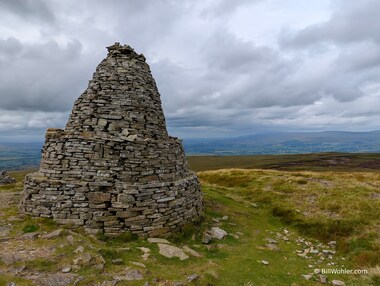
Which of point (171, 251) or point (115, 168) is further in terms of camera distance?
point (115, 168)

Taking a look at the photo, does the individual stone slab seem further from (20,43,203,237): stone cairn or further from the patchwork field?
(20,43,203,237): stone cairn

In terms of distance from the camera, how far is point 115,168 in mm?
13727

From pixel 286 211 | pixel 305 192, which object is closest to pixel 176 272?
pixel 286 211

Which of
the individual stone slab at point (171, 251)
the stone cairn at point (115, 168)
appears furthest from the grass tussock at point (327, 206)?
the individual stone slab at point (171, 251)

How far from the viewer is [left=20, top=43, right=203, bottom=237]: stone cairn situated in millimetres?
13141

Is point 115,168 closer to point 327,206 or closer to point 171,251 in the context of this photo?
point 171,251

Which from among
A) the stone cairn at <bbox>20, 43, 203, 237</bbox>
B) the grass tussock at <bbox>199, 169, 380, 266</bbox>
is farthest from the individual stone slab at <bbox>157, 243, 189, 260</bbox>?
the grass tussock at <bbox>199, 169, 380, 266</bbox>

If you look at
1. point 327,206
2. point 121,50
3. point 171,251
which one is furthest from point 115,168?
point 327,206

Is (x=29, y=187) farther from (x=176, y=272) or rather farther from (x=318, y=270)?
(x=318, y=270)

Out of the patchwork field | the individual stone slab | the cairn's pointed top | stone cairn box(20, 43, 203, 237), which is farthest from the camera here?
the cairn's pointed top

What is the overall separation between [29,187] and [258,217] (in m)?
14.9

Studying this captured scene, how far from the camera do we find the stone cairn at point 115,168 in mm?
13141

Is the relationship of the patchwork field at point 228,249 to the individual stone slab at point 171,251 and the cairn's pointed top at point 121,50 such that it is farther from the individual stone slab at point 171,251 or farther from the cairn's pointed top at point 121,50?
the cairn's pointed top at point 121,50

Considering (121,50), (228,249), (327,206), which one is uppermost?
(121,50)
